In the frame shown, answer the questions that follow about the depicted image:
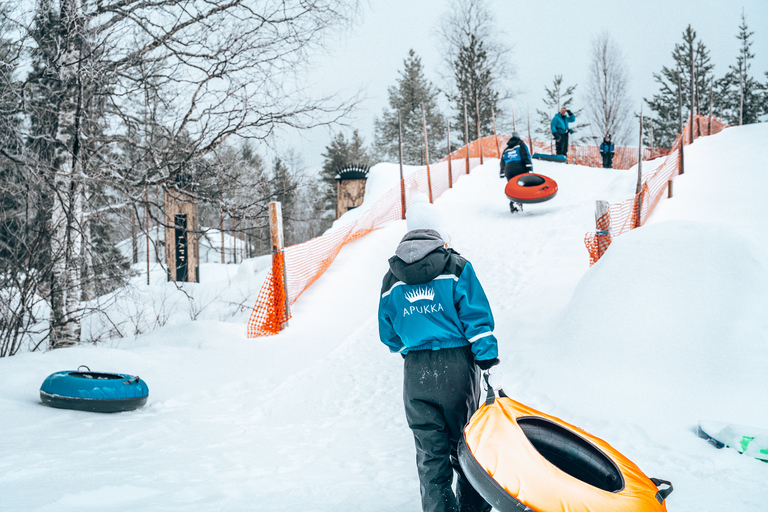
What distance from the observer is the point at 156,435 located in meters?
4.09

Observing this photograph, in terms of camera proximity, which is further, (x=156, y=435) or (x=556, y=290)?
(x=556, y=290)

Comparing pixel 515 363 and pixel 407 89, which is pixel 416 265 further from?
pixel 407 89

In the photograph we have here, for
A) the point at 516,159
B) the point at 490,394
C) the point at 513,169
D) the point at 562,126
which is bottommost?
the point at 490,394

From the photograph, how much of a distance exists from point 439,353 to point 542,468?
2.39 ft

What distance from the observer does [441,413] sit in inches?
95.9

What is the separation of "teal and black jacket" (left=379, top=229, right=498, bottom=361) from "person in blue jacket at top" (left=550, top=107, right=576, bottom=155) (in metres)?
14.9

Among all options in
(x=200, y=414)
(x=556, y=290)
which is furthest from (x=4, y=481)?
(x=556, y=290)

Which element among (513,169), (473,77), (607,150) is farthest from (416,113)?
(513,169)

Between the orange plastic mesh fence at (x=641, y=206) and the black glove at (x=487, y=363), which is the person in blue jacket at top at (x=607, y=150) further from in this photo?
the black glove at (x=487, y=363)

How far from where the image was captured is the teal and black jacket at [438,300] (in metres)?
2.34

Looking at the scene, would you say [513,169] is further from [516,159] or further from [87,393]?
[87,393]

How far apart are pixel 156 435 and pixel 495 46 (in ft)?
99.5

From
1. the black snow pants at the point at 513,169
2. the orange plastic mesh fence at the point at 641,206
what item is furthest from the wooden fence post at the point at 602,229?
the black snow pants at the point at 513,169

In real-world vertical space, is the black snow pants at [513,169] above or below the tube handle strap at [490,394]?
above
